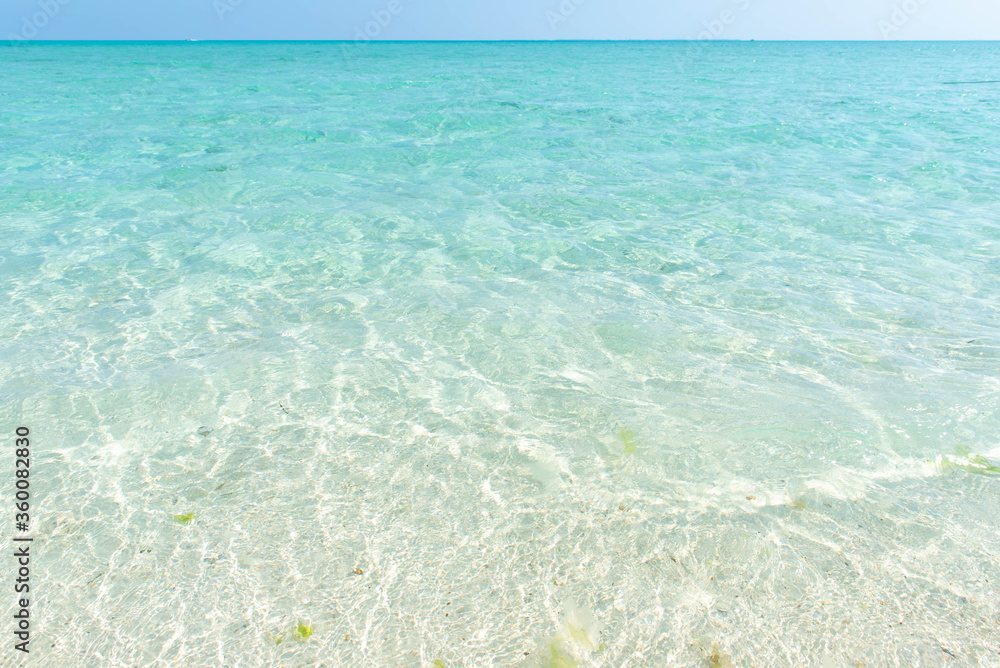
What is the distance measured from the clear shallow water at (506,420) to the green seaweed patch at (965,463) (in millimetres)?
34

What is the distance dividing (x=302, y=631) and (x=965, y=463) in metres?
3.68

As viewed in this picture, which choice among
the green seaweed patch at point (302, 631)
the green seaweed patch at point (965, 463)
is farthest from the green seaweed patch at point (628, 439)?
the green seaweed patch at point (302, 631)

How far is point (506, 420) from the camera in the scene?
4203 mm

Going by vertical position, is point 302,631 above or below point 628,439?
above

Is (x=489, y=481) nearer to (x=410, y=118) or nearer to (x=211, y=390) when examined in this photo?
(x=211, y=390)

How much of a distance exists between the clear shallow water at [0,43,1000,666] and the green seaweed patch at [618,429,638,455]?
0.03 m

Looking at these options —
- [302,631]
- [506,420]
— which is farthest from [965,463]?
[302,631]

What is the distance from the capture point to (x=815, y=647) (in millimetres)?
2656

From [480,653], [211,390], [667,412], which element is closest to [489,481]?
[480,653]

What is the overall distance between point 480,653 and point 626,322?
135 inches

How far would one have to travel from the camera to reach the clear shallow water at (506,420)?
9.18ft

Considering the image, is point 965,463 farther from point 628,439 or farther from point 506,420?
point 506,420

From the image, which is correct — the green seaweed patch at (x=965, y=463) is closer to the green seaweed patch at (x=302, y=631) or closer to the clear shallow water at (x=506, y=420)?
the clear shallow water at (x=506, y=420)

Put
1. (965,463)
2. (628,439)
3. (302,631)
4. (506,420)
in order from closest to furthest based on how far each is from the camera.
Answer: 1. (302,631)
2. (965,463)
3. (628,439)
4. (506,420)
